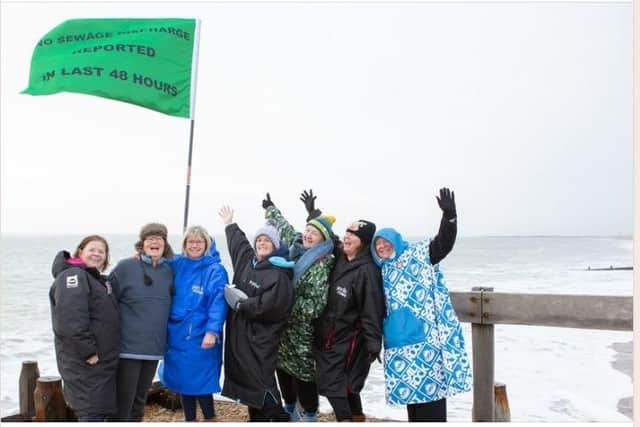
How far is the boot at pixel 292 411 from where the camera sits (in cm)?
484

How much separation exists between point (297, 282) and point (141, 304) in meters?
1.15

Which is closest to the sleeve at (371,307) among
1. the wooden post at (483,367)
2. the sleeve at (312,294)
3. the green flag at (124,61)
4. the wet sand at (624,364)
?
the sleeve at (312,294)

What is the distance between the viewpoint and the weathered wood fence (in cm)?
417

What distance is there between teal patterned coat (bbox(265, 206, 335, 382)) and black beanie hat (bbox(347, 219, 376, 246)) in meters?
0.31

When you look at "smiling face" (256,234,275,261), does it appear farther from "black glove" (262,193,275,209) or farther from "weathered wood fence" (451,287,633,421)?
"weathered wood fence" (451,287,633,421)

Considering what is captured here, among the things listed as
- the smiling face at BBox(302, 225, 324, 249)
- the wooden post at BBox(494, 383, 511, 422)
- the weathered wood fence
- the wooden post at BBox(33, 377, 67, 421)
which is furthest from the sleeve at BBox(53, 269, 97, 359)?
the wooden post at BBox(494, 383, 511, 422)

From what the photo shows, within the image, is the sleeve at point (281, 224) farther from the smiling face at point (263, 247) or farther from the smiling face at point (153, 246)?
the smiling face at point (153, 246)

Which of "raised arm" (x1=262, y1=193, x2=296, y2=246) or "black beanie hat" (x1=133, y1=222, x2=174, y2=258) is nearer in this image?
"black beanie hat" (x1=133, y1=222, x2=174, y2=258)

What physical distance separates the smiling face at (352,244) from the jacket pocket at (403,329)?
1.77 feet

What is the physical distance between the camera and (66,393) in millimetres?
4090

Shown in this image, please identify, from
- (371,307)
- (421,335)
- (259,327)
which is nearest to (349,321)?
(371,307)

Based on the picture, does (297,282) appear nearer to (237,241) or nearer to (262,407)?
(237,241)

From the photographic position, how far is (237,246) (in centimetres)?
480

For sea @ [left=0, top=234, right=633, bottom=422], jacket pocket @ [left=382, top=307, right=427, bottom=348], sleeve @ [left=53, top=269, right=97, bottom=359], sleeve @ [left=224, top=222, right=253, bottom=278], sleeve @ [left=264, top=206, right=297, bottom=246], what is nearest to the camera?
sleeve @ [left=53, top=269, right=97, bottom=359]
